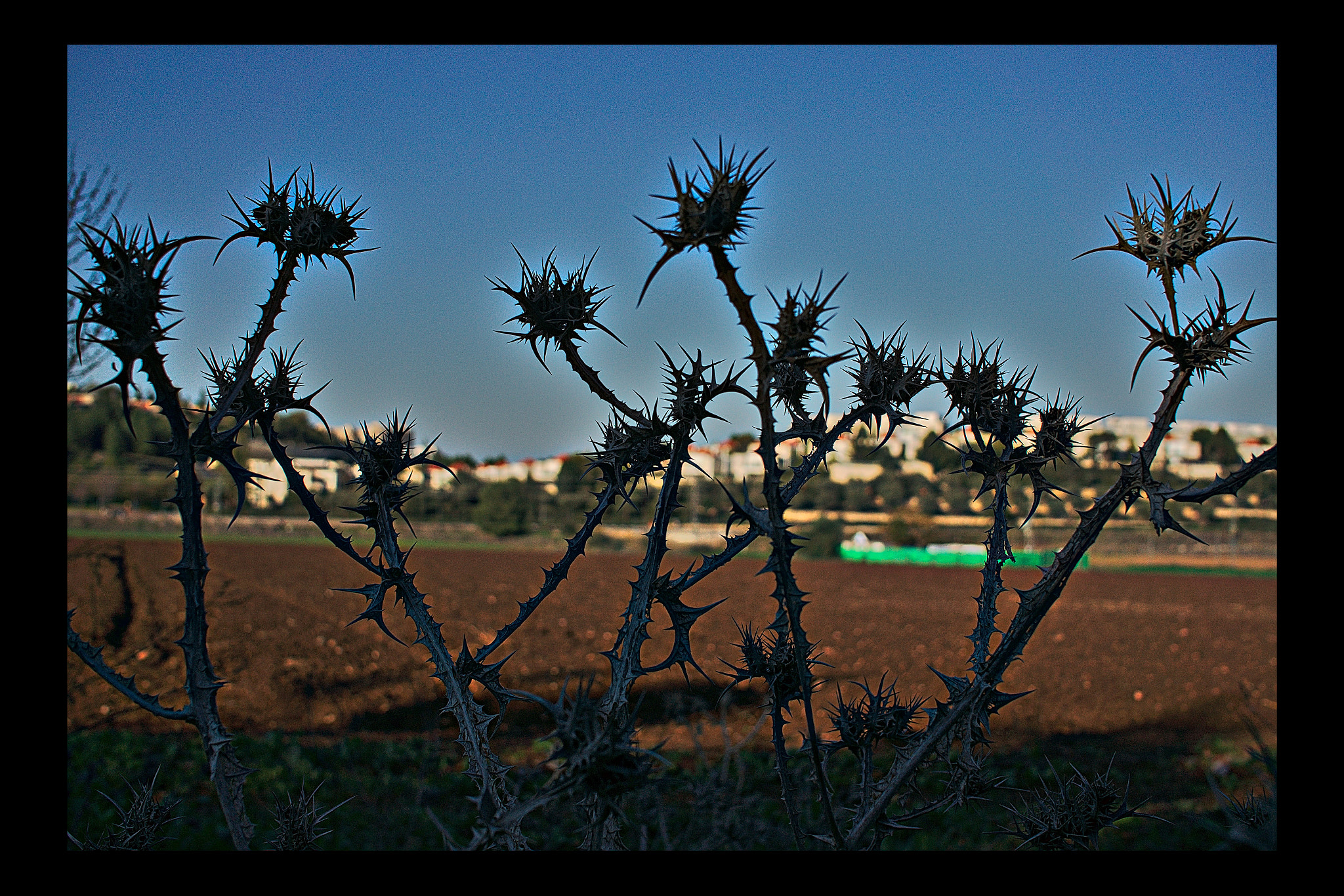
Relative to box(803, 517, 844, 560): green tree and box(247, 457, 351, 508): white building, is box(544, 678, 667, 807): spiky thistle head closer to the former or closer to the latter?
box(247, 457, 351, 508): white building

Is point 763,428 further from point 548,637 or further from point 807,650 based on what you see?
point 548,637

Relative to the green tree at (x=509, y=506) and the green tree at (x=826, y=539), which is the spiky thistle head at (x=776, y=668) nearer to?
the green tree at (x=826, y=539)

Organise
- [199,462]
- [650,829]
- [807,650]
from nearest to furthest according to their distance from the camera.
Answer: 1. [807,650]
2. [199,462]
3. [650,829]

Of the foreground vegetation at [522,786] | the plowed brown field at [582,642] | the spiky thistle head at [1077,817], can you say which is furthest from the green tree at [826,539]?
the spiky thistle head at [1077,817]

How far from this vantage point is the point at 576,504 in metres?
54.1

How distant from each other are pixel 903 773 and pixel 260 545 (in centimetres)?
5079

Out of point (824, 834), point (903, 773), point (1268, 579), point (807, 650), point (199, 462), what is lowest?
point (1268, 579)

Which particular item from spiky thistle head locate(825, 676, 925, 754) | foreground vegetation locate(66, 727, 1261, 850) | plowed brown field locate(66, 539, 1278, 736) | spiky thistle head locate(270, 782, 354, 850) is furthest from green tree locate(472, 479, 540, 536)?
spiky thistle head locate(825, 676, 925, 754)

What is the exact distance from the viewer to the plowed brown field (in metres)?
13.7

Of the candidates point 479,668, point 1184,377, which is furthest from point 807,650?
point 1184,377

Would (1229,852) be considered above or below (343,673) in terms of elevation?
above

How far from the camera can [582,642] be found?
1900cm

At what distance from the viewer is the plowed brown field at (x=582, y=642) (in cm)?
1368

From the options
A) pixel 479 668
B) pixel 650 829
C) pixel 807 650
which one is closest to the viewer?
pixel 807 650
